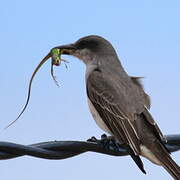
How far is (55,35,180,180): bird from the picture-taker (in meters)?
6.67

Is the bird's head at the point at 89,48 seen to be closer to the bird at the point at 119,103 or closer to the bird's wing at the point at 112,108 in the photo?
the bird at the point at 119,103

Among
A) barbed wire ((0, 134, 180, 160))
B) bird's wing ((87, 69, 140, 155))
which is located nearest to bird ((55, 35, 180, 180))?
bird's wing ((87, 69, 140, 155))

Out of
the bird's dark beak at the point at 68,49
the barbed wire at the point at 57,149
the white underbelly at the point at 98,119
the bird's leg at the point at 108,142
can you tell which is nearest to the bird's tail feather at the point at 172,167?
the barbed wire at the point at 57,149

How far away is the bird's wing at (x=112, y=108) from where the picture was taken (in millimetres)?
6852

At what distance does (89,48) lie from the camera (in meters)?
8.49

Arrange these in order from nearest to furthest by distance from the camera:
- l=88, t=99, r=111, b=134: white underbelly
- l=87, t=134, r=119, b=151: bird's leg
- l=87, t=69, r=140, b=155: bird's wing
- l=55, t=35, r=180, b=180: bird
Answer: l=87, t=134, r=119, b=151: bird's leg < l=55, t=35, r=180, b=180: bird < l=87, t=69, r=140, b=155: bird's wing < l=88, t=99, r=111, b=134: white underbelly

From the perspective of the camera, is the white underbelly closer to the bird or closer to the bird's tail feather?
the bird

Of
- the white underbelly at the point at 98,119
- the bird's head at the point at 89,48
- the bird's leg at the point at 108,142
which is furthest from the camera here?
the bird's head at the point at 89,48

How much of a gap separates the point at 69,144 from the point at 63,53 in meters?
3.29

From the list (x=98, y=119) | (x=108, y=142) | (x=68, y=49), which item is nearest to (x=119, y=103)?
(x=98, y=119)

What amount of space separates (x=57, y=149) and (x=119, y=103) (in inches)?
85.1

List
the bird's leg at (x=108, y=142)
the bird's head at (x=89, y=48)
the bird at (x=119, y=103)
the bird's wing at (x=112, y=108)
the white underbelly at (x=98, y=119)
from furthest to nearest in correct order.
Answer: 1. the bird's head at (x=89, y=48)
2. the white underbelly at (x=98, y=119)
3. the bird's wing at (x=112, y=108)
4. the bird at (x=119, y=103)
5. the bird's leg at (x=108, y=142)

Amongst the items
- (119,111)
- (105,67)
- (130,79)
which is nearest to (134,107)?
(119,111)

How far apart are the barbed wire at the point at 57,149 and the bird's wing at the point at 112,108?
2.10ft
